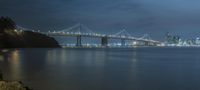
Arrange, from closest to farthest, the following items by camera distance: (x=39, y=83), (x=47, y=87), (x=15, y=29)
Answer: (x=47, y=87) → (x=39, y=83) → (x=15, y=29)

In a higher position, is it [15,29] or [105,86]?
[15,29]

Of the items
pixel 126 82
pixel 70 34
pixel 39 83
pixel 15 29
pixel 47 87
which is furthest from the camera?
pixel 15 29

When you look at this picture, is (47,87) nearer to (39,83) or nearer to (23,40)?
(39,83)

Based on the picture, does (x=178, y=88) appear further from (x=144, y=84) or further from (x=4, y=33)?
(x=4, y=33)

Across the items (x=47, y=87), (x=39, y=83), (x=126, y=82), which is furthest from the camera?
(x=126, y=82)

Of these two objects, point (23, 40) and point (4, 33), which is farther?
point (23, 40)

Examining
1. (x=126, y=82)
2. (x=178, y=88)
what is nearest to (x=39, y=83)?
(x=126, y=82)

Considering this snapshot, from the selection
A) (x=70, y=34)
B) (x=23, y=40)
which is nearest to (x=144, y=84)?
(x=70, y=34)

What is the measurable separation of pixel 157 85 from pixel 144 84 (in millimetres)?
858

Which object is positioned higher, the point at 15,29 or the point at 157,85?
the point at 15,29

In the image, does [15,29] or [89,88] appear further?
[15,29]

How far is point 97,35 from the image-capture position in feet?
368

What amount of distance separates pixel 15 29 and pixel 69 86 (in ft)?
325

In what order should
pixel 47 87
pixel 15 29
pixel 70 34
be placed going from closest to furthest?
pixel 47 87 < pixel 70 34 < pixel 15 29
